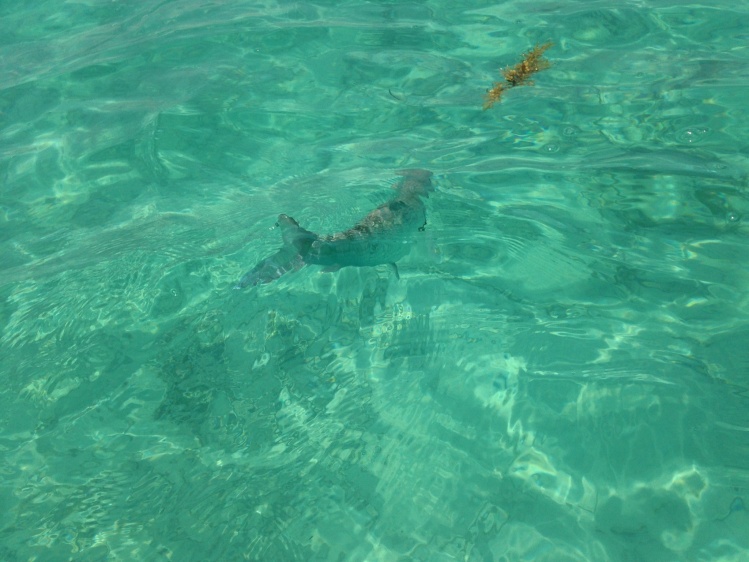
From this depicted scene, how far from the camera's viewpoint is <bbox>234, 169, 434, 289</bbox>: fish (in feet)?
14.2

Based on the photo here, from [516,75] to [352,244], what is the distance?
351cm

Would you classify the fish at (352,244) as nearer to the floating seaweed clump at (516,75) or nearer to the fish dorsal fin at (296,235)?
the fish dorsal fin at (296,235)

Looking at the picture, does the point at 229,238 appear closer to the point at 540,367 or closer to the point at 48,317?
the point at 48,317

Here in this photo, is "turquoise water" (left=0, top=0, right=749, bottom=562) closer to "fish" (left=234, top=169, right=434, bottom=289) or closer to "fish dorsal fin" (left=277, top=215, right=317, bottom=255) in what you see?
"fish" (left=234, top=169, right=434, bottom=289)

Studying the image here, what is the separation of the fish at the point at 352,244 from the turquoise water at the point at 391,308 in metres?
0.25

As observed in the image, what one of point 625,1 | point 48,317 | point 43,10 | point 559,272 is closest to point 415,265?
point 559,272

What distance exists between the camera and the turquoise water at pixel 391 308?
3635 millimetres

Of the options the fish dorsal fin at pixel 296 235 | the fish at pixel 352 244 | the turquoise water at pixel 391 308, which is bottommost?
the turquoise water at pixel 391 308

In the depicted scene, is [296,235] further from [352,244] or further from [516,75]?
[516,75]

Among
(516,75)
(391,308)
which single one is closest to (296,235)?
(391,308)

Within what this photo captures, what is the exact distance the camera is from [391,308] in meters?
4.70

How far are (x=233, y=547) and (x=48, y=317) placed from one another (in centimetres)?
265

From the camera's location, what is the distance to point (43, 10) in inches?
382

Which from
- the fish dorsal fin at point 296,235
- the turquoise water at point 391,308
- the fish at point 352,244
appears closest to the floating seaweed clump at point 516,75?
the turquoise water at point 391,308
